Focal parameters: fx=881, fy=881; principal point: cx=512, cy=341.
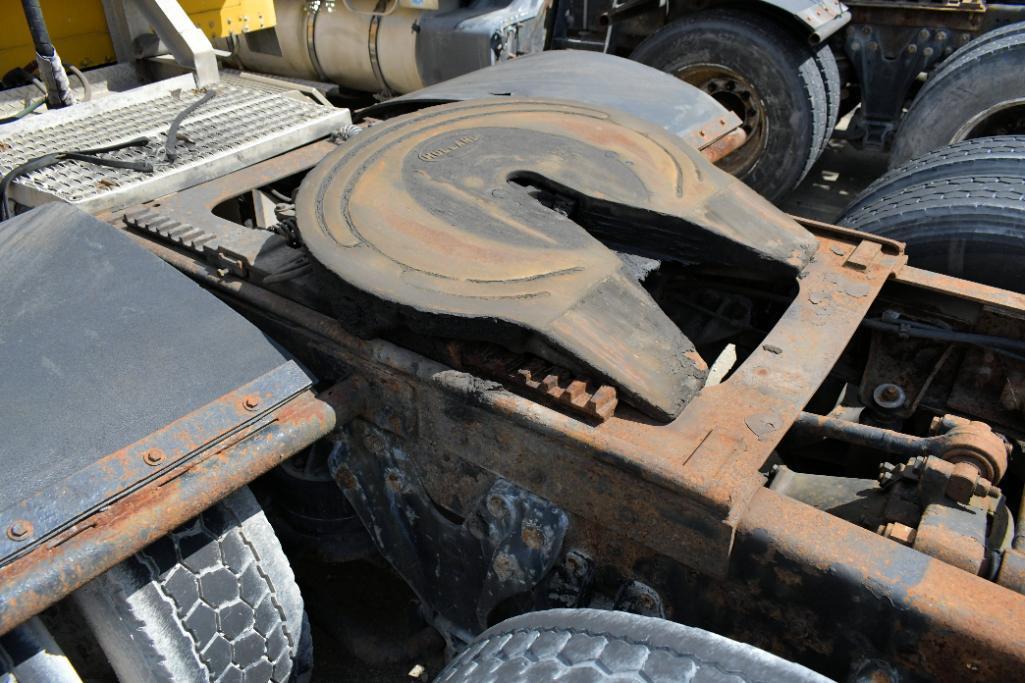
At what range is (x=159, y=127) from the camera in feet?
8.71

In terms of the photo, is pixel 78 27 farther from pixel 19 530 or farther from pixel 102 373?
pixel 19 530

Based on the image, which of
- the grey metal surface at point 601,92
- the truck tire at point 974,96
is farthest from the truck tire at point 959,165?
the truck tire at point 974,96

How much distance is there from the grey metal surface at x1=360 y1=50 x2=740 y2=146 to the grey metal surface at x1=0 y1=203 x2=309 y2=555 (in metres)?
1.13

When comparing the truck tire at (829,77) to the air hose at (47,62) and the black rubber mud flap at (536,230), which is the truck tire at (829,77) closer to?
the black rubber mud flap at (536,230)

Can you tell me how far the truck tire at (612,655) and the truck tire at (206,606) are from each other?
0.45m

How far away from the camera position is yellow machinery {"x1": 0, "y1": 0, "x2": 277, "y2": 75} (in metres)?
3.04

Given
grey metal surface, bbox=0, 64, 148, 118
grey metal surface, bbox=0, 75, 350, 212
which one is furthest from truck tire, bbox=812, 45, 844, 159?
grey metal surface, bbox=0, 64, 148, 118

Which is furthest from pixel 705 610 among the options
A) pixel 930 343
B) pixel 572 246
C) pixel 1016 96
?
pixel 1016 96

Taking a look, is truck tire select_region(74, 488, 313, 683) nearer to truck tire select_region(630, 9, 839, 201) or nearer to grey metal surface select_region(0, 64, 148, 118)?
grey metal surface select_region(0, 64, 148, 118)

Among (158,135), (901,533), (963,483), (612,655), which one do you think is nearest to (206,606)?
(612,655)

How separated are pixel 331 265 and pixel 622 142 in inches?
34.7

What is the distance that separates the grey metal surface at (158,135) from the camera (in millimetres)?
2287

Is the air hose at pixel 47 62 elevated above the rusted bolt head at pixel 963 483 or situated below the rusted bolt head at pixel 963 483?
above

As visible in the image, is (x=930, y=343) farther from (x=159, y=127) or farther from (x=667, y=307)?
(x=159, y=127)
